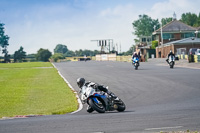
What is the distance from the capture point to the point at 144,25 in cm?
17788

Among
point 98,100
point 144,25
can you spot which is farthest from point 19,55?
point 98,100

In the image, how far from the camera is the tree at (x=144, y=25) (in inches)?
6980

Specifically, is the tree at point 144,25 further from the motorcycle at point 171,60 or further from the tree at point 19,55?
the motorcycle at point 171,60

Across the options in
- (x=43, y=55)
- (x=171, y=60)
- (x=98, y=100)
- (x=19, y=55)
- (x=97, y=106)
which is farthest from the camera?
(x=43, y=55)

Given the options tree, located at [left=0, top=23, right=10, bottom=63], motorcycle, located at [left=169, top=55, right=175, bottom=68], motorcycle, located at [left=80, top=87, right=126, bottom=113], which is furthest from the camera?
tree, located at [left=0, top=23, right=10, bottom=63]

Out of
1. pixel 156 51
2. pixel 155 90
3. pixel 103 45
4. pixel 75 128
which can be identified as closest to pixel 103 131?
pixel 75 128

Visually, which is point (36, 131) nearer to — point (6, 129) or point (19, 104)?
point (6, 129)

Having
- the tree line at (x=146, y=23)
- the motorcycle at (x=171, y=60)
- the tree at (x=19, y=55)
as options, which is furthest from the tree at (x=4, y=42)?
the motorcycle at (x=171, y=60)

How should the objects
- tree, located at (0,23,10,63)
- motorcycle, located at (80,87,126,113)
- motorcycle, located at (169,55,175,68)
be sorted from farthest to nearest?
tree, located at (0,23,10,63)
motorcycle, located at (169,55,175,68)
motorcycle, located at (80,87,126,113)

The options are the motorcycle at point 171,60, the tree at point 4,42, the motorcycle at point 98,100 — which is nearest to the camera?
the motorcycle at point 98,100

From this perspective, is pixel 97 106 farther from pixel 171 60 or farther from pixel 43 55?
pixel 43 55

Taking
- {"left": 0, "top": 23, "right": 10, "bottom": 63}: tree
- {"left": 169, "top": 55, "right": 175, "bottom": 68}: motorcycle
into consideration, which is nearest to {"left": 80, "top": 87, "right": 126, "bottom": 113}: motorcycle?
{"left": 169, "top": 55, "right": 175, "bottom": 68}: motorcycle

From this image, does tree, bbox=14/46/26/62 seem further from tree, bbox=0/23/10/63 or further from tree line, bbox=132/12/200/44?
tree line, bbox=132/12/200/44

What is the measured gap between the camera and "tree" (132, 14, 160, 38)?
17729cm
